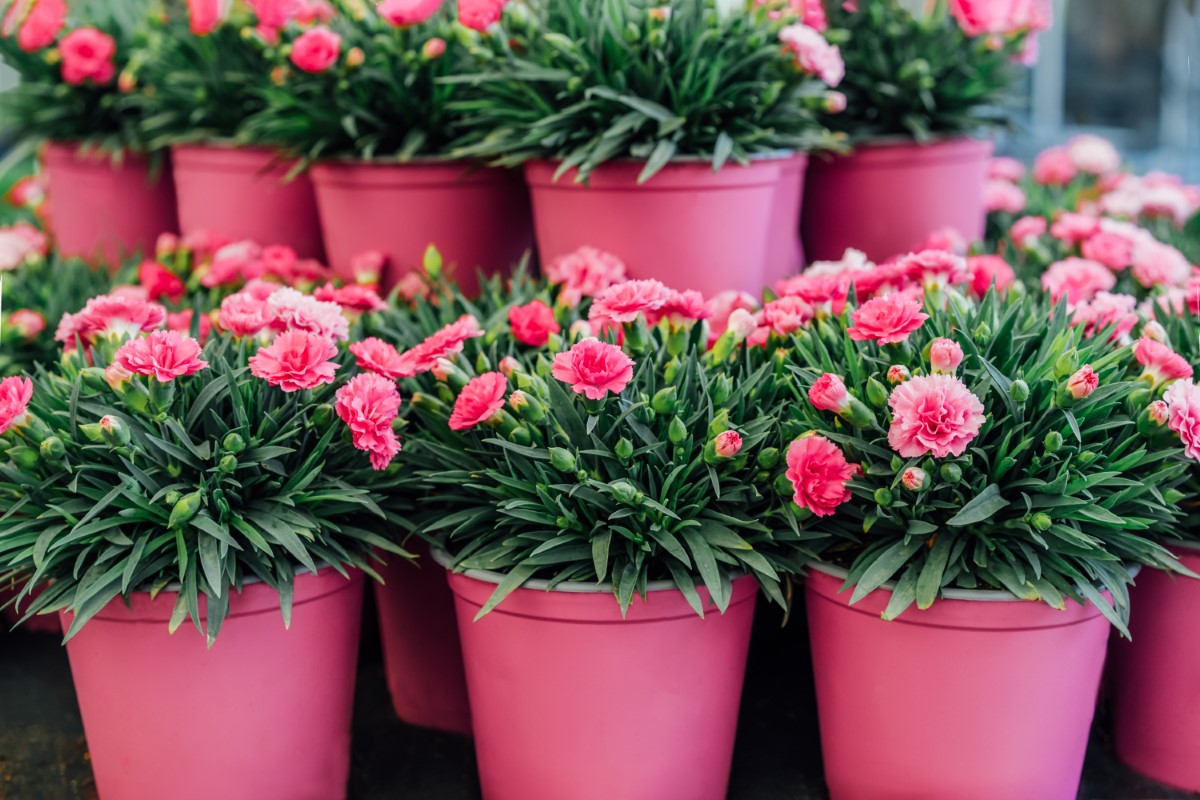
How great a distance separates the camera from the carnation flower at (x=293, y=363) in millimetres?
1440

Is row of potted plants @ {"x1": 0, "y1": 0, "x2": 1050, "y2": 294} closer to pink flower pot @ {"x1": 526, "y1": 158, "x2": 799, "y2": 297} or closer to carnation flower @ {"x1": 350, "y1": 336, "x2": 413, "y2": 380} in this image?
pink flower pot @ {"x1": 526, "y1": 158, "x2": 799, "y2": 297}

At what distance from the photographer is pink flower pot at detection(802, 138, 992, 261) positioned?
228 cm

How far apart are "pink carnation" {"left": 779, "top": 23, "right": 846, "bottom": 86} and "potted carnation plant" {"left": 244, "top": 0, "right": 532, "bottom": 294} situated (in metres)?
0.56

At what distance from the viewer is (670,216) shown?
193 cm

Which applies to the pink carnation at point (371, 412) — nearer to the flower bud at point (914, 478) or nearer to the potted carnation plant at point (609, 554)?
the potted carnation plant at point (609, 554)

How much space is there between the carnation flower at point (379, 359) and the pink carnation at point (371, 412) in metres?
0.06

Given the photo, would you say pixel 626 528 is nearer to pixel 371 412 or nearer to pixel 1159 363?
pixel 371 412

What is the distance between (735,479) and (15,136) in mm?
2225

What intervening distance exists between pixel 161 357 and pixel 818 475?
80cm

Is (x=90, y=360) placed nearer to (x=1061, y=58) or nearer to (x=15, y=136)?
(x=15, y=136)

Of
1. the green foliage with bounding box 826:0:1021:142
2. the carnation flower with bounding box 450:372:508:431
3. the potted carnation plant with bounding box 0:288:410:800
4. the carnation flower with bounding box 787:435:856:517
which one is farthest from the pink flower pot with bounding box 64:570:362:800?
the green foliage with bounding box 826:0:1021:142

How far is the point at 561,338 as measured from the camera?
1.70 metres

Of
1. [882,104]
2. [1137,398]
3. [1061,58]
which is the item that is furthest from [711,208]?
[1061,58]

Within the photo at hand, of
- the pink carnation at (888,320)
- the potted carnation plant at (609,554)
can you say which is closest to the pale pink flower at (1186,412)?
the pink carnation at (888,320)
